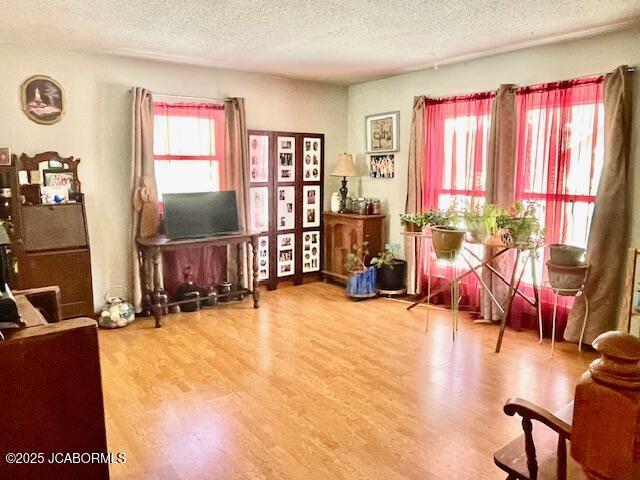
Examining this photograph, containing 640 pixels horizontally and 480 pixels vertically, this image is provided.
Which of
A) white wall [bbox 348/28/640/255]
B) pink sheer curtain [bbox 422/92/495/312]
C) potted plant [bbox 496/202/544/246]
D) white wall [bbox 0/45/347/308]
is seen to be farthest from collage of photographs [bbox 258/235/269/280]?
potted plant [bbox 496/202/544/246]

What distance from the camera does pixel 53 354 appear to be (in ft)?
5.61

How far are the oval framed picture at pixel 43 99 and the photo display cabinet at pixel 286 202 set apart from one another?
189 centimetres

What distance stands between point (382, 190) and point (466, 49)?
1938 mm

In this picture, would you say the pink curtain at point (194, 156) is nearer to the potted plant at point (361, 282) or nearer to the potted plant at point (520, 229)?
the potted plant at point (361, 282)

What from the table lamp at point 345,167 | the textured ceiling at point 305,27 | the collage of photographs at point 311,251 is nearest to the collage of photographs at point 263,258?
the collage of photographs at point 311,251

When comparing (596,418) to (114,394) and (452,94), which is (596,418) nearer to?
(114,394)

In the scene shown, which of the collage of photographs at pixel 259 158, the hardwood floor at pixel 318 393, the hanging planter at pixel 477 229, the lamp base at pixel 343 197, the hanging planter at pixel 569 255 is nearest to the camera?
the hardwood floor at pixel 318 393

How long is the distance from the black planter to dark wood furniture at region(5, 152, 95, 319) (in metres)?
2.96

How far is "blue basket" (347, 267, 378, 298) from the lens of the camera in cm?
526

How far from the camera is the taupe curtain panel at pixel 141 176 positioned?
174 inches

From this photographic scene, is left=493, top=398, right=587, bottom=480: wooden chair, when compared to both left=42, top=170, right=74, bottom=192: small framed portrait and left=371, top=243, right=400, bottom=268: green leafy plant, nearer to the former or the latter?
left=371, top=243, right=400, bottom=268: green leafy plant

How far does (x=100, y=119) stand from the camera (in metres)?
4.44

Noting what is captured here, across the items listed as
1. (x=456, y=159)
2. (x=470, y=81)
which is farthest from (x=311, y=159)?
(x=470, y=81)

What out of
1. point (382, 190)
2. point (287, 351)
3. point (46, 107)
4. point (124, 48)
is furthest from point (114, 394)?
point (382, 190)
